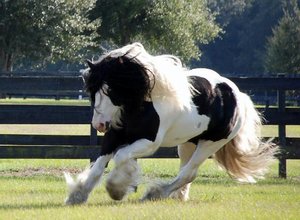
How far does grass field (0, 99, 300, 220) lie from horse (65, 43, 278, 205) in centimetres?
22

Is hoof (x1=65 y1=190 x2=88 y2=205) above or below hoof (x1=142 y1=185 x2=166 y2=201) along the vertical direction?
above

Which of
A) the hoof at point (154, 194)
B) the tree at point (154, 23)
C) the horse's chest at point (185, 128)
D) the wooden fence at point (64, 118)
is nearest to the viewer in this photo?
the hoof at point (154, 194)

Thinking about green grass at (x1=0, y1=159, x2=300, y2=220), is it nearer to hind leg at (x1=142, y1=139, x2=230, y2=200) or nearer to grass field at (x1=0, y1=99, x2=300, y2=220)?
grass field at (x1=0, y1=99, x2=300, y2=220)

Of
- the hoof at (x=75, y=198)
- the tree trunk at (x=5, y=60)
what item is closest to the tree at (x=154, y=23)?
the tree trunk at (x=5, y=60)

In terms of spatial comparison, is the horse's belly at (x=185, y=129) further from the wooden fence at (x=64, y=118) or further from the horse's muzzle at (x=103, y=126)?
the wooden fence at (x=64, y=118)

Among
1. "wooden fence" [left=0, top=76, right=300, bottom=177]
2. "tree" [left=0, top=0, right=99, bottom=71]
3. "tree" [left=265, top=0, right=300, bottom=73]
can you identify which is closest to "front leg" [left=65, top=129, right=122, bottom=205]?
"wooden fence" [left=0, top=76, right=300, bottom=177]

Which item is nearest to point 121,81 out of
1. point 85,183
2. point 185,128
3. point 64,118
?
point 185,128

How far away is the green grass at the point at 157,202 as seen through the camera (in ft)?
24.5

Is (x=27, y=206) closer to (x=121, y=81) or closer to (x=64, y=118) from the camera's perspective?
(x=121, y=81)

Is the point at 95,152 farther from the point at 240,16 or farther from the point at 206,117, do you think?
the point at 240,16

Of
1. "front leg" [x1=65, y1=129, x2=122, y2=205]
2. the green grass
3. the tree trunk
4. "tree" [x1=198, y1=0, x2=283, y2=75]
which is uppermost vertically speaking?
"front leg" [x1=65, y1=129, x2=122, y2=205]

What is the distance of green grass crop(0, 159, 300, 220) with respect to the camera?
294 inches

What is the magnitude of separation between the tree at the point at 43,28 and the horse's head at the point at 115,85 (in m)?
38.0

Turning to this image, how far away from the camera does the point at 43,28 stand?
47.5m
